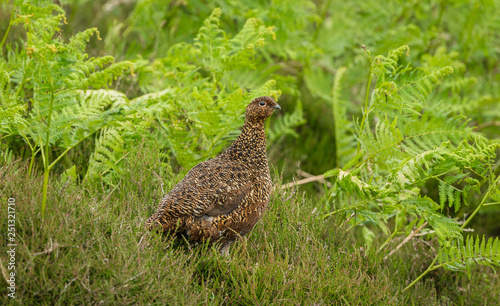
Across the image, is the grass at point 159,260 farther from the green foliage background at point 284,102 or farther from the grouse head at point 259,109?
the grouse head at point 259,109

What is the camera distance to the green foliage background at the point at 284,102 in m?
3.48

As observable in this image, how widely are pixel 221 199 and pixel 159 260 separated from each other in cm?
59

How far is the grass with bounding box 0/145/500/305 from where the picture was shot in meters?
2.66

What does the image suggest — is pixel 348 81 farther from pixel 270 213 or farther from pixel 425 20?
pixel 270 213

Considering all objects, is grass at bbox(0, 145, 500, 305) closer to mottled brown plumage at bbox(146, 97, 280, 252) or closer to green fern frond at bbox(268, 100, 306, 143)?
mottled brown plumage at bbox(146, 97, 280, 252)

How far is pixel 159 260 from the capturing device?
10.1 ft

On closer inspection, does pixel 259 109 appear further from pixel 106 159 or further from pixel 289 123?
pixel 289 123

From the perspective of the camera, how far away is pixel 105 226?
3.11 m

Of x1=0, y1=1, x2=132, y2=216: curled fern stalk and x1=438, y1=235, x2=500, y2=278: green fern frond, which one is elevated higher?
x1=0, y1=1, x2=132, y2=216: curled fern stalk

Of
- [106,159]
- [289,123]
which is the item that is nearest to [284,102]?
[289,123]

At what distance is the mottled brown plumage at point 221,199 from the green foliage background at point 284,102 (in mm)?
651

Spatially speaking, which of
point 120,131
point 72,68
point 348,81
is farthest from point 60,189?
point 348,81

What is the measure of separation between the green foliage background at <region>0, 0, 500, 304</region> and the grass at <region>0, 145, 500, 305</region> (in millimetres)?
152

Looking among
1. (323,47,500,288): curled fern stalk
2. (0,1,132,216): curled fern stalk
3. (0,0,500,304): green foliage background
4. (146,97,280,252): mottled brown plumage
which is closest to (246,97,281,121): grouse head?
(146,97,280,252): mottled brown plumage
